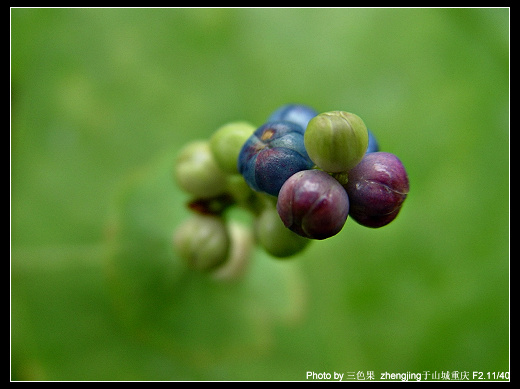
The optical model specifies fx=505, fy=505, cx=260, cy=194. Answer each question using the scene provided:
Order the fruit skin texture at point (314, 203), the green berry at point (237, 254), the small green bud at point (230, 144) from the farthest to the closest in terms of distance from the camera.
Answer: the green berry at point (237, 254), the small green bud at point (230, 144), the fruit skin texture at point (314, 203)

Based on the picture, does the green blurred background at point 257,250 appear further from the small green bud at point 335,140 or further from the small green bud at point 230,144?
the small green bud at point 335,140

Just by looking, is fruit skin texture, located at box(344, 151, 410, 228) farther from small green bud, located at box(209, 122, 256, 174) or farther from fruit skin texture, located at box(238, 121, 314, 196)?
small green bud, located at box(209, 122, 256, 174)

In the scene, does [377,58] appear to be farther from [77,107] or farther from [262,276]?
[77,107]

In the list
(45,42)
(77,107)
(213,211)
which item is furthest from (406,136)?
(45,42)

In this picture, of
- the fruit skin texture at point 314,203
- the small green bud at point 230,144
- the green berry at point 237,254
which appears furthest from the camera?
the green berry at point 237,254

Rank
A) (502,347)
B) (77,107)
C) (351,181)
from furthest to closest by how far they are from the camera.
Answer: (502,347), (77,107), (351,181)

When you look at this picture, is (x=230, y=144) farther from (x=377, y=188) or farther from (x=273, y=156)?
(x=377, y=188)

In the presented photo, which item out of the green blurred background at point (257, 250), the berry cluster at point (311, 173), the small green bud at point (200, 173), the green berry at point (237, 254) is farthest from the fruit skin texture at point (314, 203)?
the green blurred background at point (257, 250)
